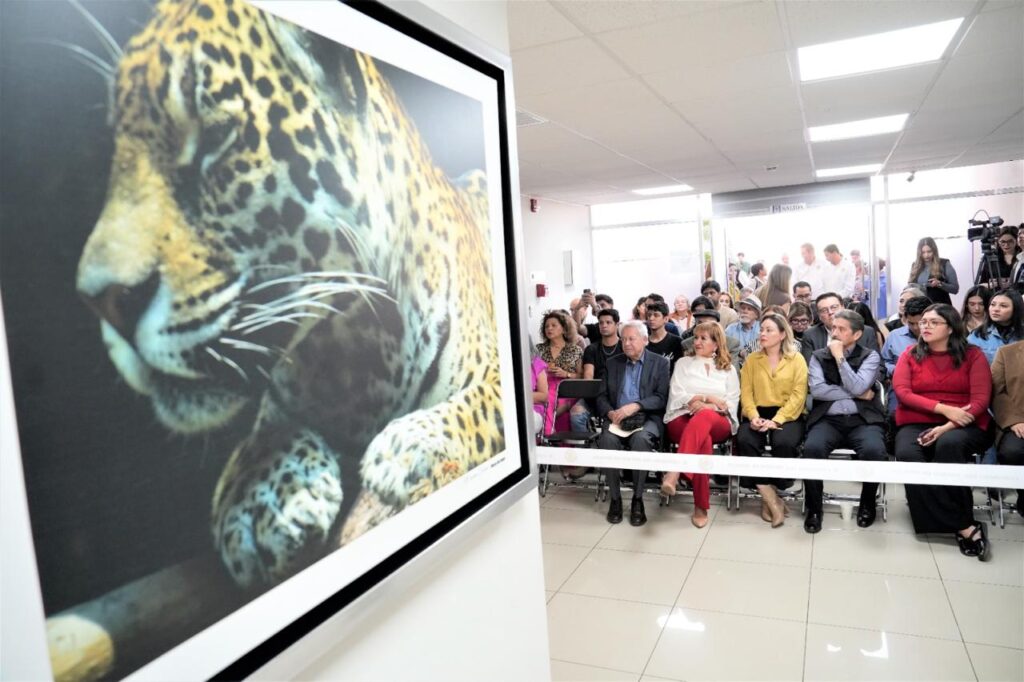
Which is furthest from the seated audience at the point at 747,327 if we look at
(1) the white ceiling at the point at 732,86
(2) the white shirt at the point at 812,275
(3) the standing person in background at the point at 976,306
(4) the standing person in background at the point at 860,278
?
(4) the standing person in background at the point at 860,278

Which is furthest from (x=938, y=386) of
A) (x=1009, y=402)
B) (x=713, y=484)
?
(x=713, y=484)

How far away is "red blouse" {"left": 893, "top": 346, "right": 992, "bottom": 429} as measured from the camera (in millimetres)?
4195

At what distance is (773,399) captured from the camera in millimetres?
4848

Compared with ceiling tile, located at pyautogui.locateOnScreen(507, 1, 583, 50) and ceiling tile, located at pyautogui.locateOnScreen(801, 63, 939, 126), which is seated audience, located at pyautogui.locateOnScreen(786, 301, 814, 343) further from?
ceiling tile, located at pyautogui.locateOnScreen(507, 1, 583, 50)

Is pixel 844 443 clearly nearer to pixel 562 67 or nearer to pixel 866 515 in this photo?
pixel 866 515

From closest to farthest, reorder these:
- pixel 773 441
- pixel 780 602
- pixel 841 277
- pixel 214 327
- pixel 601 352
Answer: pixel 214 327 < pixel 780 602 < pixel 773 441 < pixel 601 352 < pixel 841 277

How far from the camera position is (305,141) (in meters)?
1.14

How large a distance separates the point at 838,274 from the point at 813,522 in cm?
837

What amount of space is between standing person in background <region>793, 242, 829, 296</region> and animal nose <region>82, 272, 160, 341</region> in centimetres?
1220

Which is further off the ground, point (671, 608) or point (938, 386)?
point (938, 386)

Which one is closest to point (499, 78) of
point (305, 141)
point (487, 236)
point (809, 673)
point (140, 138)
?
point (487, 236)

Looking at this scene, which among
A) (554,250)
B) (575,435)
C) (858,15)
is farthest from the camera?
(554,250)

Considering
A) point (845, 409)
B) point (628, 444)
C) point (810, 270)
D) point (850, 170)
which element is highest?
point (850, 170)

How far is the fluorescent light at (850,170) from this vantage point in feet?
33.1
